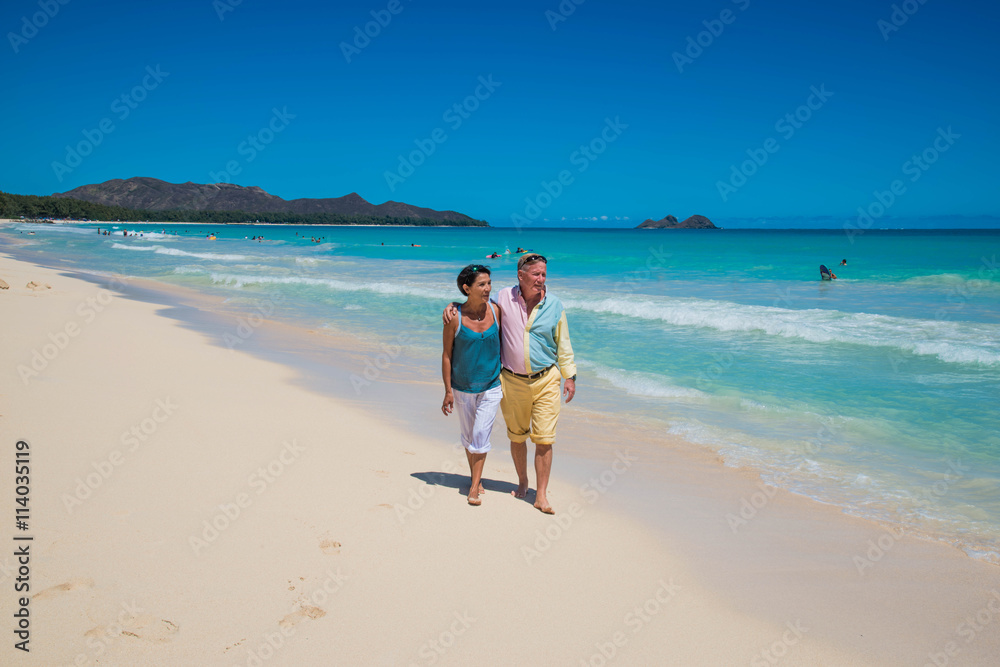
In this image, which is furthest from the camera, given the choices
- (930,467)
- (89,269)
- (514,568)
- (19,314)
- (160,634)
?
(89,269)

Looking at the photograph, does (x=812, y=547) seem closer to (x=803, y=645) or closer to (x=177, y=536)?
(x=803, y=645)

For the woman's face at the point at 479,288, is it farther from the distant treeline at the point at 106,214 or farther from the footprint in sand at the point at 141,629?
the distant treeline at the point at 106,214

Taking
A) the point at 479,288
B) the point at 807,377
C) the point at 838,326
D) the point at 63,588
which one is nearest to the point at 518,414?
the point at 479,288

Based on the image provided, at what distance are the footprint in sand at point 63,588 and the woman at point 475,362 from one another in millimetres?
2181

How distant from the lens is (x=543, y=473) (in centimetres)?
420

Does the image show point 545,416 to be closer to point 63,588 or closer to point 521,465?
point 521,465

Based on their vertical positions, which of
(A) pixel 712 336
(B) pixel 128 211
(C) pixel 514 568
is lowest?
(C) pixel 514 568

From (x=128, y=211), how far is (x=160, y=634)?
177 metres

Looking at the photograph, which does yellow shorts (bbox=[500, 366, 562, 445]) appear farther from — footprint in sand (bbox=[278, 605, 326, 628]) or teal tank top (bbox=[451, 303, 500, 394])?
footprint in sand (bbox=[278, 605, 326, 628])

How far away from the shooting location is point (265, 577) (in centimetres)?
313

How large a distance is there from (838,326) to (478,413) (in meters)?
11.4

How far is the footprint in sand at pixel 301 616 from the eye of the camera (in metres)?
2.81

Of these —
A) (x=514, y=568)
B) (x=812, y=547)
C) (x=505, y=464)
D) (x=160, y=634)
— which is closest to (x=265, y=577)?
(x=160, y=634)

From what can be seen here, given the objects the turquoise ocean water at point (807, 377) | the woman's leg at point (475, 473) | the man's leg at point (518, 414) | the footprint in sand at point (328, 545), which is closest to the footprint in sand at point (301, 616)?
the footprint in sand at point (328, 545)
